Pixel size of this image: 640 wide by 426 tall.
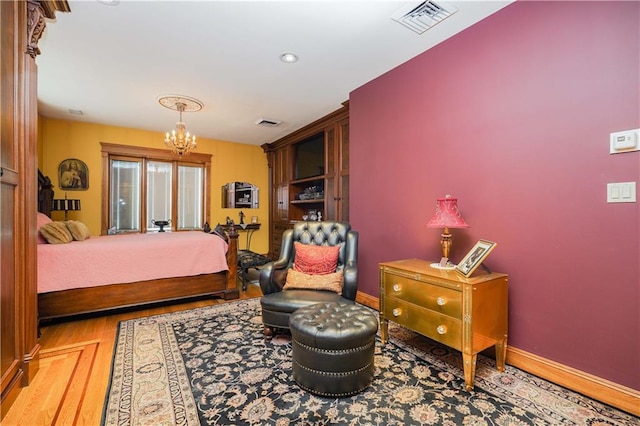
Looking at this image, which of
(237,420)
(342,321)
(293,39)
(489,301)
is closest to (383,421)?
(342,321)

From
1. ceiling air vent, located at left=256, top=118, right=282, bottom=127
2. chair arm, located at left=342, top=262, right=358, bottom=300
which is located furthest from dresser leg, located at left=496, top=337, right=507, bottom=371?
ceiling air vent, located at left=256, top=118, right=282, bottom=127

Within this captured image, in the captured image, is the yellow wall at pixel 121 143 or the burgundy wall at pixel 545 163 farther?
the yellow wall at pixel 121 143

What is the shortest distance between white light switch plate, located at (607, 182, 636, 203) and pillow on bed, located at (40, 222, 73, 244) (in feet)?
14.8

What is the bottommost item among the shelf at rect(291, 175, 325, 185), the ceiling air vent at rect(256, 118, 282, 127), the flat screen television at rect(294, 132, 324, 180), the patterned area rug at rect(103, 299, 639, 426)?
the patterned area rug at rect(103, 299, 639, 426)

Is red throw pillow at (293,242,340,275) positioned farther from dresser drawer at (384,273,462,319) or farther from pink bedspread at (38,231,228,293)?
pink bedspread at (38,231,228,293)

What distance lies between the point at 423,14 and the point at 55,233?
3957mm

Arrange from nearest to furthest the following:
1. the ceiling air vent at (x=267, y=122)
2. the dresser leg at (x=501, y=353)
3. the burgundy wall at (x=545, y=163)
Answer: the burgundy wall at (x=545, y=163) < the dresser leg at (x=501, y=353) < the ceiling air vent at (x=267, y=122)

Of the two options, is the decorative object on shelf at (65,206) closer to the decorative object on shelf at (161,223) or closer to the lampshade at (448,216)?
the decorative object on shelf at (161,223)

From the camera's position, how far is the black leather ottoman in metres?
1.67

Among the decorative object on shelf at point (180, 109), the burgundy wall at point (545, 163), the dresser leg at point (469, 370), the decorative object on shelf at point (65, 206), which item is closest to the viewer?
the burgundy wall at point (545, 163)

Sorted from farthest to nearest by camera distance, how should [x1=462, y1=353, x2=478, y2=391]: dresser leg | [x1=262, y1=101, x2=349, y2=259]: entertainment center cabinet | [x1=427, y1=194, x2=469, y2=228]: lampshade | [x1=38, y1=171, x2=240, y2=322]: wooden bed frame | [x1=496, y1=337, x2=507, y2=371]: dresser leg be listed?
[x1=262, y1=101, x2=349, y2=259]: entertainment center cabinet < [x1=38, y1=171, x2=240, y2=322]: wooden bed frame < [x1=427, y1=194, x2=469, y2=228]: lampshade < [x1=496, y1=337, x2=507, y2=371]: dresser leg < [x1=462, y1=353, x2=478, y2=391]: dresser leg

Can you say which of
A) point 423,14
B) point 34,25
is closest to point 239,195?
point 34,25

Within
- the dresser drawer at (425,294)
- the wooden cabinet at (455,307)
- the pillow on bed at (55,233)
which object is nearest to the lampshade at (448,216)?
the wooden cabinet at (455,307)

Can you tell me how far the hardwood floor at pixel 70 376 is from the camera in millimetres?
1548
